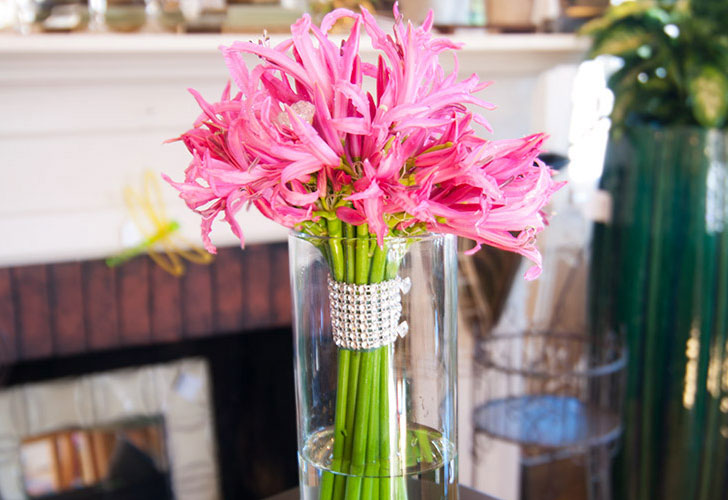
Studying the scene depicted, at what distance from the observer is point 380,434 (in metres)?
0.54

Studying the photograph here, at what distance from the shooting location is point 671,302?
1.72 metres

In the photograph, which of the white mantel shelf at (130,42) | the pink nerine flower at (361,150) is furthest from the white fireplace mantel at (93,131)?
the pink nerine flower at (361,150)

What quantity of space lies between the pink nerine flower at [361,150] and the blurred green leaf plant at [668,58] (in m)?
1.22

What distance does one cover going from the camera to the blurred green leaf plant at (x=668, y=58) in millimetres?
1570

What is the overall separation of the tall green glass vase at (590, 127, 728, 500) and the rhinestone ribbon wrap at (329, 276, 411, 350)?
1.33 meters

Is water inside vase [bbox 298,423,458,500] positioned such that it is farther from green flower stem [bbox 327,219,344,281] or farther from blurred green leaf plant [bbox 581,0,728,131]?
blurred green leaf plant [bbox 581,0,728,131]

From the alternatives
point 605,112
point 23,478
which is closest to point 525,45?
point 605,112

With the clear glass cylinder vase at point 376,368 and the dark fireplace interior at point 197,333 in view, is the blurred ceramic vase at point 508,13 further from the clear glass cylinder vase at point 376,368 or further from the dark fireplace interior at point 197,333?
the clear glass cylinder vase at point 376,368

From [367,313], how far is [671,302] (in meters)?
1.38

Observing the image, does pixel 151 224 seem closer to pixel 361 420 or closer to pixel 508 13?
pixel 508 13

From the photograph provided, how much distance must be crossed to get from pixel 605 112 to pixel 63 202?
1.31 m

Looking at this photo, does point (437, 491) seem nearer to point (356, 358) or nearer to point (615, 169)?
point (356, 358)

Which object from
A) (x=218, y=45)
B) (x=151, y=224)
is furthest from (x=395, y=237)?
(x=151, y=224)

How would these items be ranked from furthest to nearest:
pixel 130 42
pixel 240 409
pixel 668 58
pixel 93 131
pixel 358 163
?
pixel 240 409, pixel 668 58, pixel 93 131, pixel 130 42, pixel 358 163
